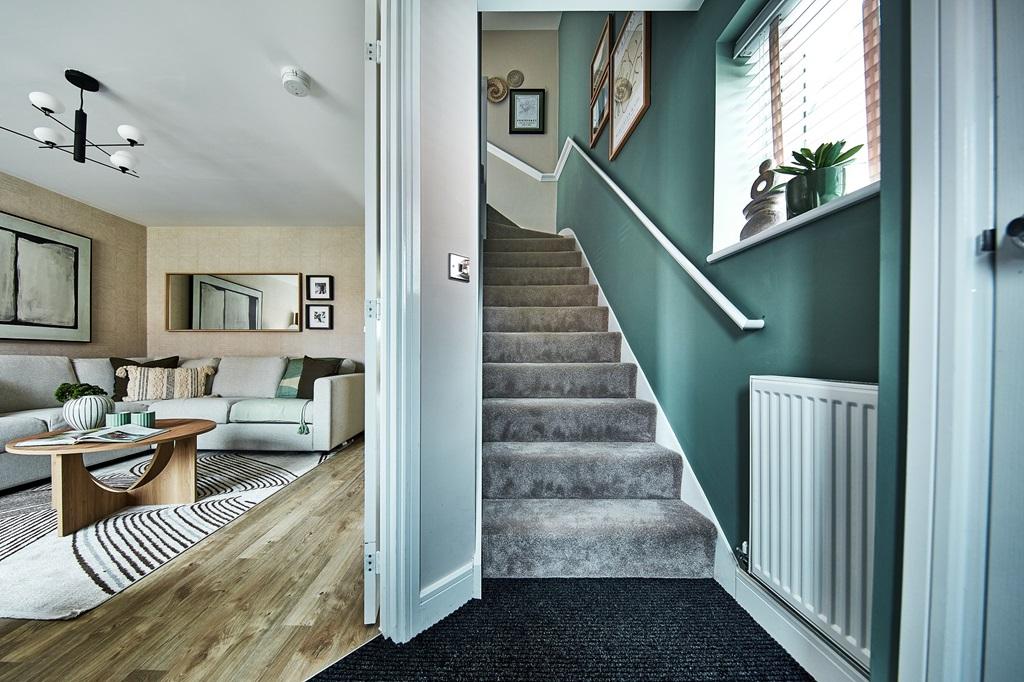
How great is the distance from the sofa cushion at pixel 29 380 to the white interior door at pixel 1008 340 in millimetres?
4943

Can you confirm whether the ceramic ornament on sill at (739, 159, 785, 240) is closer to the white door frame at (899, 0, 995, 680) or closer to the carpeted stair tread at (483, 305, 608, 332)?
the white door frame at (899, 0, 995, 680)

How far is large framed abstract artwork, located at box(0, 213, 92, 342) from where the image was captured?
339 centimetres

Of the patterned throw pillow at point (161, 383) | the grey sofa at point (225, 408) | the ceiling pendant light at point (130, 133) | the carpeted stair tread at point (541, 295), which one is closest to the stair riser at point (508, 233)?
the carpeted stair tread at point (541, 295)

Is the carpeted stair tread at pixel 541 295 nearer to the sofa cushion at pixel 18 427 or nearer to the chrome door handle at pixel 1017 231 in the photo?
the chrome door handle at pixel 1017 231

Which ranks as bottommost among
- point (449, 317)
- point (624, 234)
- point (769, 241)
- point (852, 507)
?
point (852, 507)

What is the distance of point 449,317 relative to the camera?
1375mm

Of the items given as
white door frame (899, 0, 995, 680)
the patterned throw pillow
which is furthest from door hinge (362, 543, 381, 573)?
the patterned throw pillow

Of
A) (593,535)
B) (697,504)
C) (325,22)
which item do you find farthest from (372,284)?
(325,22)

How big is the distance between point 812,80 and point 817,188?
422 millimetres

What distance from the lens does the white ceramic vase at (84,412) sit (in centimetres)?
211

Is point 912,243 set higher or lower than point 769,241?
lower

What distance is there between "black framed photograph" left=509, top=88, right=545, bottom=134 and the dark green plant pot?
4170 mm

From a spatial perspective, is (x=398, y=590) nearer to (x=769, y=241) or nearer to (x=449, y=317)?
(x=449, y=317)

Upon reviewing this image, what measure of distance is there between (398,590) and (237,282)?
4.84m
